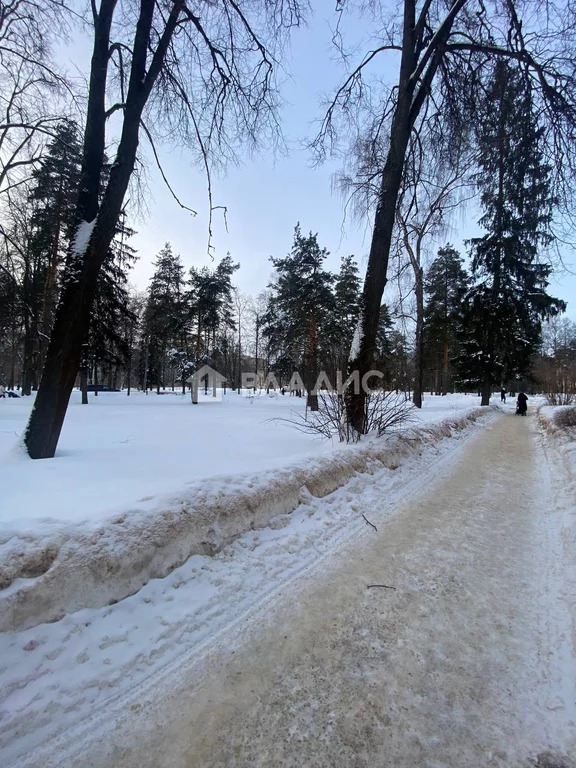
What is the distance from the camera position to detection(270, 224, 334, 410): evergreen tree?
1794 centimetres

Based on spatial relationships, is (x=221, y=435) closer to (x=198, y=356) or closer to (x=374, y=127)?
(x=374, y=127)

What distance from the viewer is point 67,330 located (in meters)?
4.27

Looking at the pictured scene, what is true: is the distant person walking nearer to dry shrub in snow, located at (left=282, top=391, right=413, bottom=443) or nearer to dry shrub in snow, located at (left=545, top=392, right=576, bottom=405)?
dry shrub in snow, located at (left=545, top=392, right=576, bottom=405)

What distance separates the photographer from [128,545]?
230 centimetres

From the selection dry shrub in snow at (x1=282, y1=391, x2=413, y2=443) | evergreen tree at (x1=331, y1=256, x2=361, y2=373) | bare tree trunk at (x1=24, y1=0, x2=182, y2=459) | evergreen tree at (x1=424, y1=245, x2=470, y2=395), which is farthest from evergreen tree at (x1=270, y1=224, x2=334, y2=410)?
evergreen tree at (x1=424, y1=245, x2=470, y2=395)

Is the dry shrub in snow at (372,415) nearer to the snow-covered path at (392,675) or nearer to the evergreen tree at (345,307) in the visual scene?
the snow-covered path at (392,675)

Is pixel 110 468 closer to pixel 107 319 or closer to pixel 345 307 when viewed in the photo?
pixel 107 319

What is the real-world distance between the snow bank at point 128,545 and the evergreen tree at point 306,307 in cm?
1369

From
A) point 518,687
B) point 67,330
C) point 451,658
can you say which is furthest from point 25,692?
point 67,330

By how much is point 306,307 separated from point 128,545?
16501 millimetres

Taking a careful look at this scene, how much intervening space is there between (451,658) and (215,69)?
7567 millimetres

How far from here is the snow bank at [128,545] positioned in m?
1.90

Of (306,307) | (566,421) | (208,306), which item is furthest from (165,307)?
(566,421)

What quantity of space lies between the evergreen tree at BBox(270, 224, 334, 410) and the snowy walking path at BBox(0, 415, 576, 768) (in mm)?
14106
